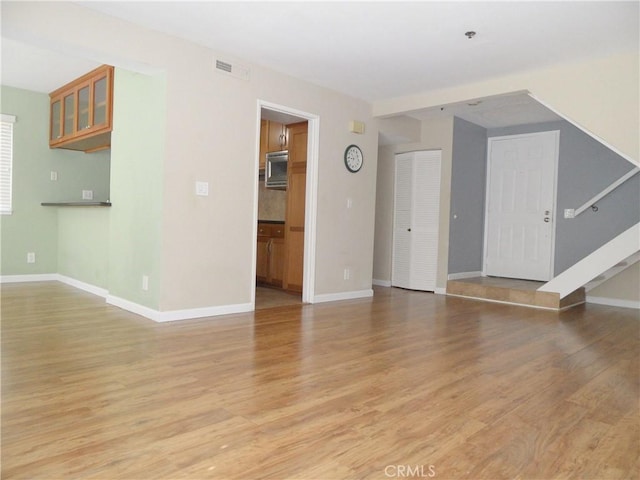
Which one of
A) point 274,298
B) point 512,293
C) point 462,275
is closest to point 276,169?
point 274,298

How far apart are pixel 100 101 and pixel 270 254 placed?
270cm

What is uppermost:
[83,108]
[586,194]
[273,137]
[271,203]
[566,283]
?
[83,108]

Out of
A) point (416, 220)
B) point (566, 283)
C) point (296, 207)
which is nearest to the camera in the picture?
point (566, 283)

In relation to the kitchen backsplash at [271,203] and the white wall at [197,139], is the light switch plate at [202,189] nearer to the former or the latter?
the white wall at [197,139]

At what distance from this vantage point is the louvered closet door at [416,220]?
21.0 feet

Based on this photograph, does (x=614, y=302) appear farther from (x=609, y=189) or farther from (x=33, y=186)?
(x=33, y=186)

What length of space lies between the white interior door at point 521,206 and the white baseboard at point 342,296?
235 centimetres

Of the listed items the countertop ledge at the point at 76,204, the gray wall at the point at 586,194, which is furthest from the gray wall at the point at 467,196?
the countertop ledge at the point at 76,204

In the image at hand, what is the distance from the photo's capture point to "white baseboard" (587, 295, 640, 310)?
5420 millimetres

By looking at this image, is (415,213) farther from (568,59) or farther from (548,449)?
(548,449)

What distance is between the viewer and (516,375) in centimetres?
274

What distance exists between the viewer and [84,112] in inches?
203

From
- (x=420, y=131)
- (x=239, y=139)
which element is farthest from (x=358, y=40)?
(x=420, y=131)

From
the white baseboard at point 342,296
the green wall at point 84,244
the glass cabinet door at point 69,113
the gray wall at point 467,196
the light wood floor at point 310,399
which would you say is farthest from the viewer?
the gray wall at point 467,196
